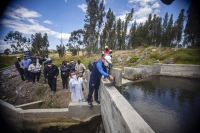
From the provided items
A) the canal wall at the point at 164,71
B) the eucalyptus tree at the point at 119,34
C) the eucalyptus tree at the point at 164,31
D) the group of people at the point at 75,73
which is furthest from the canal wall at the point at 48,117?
the eucalyptus tree at the point at 164,31

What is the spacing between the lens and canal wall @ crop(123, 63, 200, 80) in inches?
338

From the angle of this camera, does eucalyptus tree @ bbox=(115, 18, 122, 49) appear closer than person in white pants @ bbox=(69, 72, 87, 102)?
No

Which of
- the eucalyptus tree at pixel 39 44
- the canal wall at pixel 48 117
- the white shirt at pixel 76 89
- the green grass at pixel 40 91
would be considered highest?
the eucalyptus tree at pixel 39 44

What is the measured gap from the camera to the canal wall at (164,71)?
28.1 ft

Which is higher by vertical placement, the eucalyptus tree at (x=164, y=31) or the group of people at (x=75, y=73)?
the eucalyptus tree at (x=164, y=31)

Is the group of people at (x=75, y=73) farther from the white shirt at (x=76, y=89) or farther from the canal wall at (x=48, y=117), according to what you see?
the canal wall at (x=48, y=117)

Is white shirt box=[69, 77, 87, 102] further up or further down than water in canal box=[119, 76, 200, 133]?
further up

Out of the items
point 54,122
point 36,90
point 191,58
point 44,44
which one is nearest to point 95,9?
point 191,58

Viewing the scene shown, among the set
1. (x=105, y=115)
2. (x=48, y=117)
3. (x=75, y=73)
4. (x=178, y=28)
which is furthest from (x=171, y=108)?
(x=178, y=28)

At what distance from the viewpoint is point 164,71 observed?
32.8ft

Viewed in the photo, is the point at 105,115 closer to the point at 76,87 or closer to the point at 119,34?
the point at 76,87

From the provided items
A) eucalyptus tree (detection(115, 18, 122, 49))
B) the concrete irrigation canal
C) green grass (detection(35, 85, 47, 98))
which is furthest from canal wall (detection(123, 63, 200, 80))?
eucalyptus tree (detection(115, 18, 122, 49))

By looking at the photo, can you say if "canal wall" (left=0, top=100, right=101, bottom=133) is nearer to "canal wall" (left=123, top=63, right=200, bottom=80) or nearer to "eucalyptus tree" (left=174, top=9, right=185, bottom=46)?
"canal wall" (left=123, top=63, right=200, bottom=80)

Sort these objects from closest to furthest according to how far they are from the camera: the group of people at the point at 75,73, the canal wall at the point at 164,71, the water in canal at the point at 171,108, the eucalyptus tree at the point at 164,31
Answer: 1. the water in canal at the point at 171,108
2. the group of people at the point at 75,73
3. the canal wall at the point at 164,71
4. the eucalyptus tree at the point at 164,31
